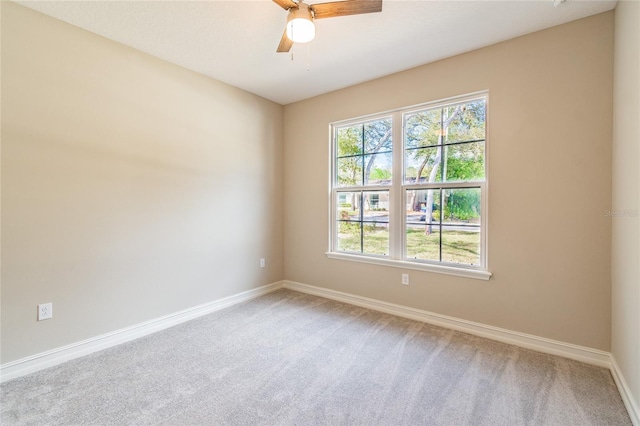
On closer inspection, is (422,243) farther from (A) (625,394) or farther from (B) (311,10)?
(B) (311,10)

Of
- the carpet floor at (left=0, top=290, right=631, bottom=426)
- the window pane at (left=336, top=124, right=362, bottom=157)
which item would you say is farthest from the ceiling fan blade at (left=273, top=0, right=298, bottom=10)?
the carpet floor at (left=0, top=290, right=631, bottom=426)

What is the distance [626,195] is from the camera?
1785 millimetres

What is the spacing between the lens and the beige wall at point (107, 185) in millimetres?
2008

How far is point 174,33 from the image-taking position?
7.70ft

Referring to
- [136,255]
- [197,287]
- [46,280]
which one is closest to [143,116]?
[136,255]

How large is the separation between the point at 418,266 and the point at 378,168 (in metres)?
1.22

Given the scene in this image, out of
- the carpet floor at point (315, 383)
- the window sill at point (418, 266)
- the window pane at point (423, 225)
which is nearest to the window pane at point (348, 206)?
the window sill at point (418, 266)

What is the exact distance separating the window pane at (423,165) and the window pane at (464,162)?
8 centimetres

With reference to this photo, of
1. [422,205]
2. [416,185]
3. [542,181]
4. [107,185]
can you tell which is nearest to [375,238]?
[422,205]

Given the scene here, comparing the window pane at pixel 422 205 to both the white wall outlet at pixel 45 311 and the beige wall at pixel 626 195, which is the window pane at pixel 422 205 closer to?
the beige wall at pixel 626 195

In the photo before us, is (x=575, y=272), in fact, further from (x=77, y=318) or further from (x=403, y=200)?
(x=77, y=318)

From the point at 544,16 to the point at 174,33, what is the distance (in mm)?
2972

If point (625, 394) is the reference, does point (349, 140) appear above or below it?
above

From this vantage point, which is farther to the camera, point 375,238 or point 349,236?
point 349,236
